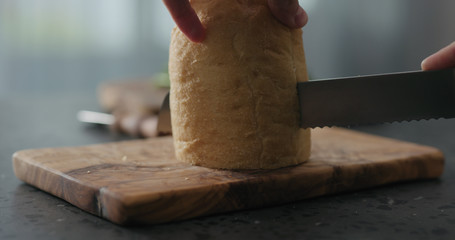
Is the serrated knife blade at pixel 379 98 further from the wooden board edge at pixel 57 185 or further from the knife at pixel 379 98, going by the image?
the wooden board edge at pixel 57 185

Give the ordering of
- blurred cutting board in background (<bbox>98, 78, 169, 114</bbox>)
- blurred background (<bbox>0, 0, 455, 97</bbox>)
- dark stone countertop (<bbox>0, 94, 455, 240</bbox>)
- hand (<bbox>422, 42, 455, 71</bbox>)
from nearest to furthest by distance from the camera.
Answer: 1. dark stone countertop (<bbox>0, 94, 455, 240</bbox>)
2. hand (<bbox>422, 42, 455, 71</bbox>)
3. blurred cutting board in background (<bbox>98, 78, 169, 114</bbox>)
4. blurred background (<bbox>0, 0, 455, 97</bbox>)

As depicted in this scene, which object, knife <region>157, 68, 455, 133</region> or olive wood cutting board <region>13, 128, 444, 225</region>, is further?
knife <region>157, 68, 455, 133</region>

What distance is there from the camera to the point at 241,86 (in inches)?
41.4

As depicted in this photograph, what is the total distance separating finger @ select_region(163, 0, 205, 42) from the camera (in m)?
1.02

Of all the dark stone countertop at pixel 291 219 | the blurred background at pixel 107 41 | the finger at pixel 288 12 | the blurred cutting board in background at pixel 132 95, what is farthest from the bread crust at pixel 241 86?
the blurred background at pixel 107 41

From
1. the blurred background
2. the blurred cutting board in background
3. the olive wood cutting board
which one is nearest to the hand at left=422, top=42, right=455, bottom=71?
the olive wood cutting board

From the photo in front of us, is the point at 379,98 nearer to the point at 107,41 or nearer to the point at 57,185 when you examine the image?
the point at 57,185

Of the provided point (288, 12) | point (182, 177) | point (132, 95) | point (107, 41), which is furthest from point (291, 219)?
point (107, 41)

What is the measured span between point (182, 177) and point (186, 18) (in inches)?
12.1

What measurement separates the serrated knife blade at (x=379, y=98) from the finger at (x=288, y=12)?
0.13 meters

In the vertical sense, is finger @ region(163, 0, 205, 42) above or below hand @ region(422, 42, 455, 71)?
above

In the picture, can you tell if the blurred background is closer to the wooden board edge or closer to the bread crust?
the bread crust

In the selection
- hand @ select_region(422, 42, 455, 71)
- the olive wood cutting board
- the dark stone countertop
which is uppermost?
hand @ select_region(422, 42, 455, 71)

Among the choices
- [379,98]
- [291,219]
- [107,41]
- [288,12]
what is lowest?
[291,219]
